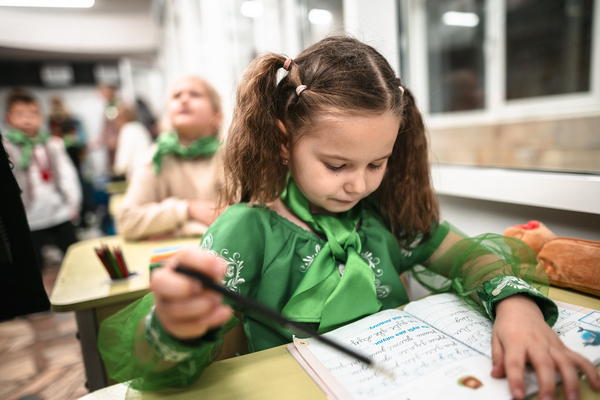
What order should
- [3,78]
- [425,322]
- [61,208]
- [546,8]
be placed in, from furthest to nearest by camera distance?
1. [3,78]
2. [61,208]
3. [546,8]
4. [425,322]

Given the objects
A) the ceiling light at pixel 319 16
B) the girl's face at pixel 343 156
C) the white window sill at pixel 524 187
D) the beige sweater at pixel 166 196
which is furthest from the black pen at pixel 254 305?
the ceiling light at pixel 319 16

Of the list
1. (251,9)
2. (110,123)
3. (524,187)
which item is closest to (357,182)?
(524,187)

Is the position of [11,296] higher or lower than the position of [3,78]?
lower

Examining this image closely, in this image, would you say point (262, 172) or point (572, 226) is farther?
point (572, 226)

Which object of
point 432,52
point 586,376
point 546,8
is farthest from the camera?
point 432,52

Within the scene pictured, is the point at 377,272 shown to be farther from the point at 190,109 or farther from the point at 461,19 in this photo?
the point at 461,19

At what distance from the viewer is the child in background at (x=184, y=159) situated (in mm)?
1626

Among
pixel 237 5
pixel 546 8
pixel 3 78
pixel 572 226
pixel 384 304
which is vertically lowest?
pixel 384 304

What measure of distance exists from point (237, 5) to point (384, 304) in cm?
267

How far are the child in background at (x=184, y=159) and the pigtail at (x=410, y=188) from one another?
0.92 m

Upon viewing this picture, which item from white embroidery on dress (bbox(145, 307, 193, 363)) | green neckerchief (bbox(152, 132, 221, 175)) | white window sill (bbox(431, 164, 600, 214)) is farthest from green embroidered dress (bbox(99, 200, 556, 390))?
green neckerchief (bbox(152, 132, 221, 175))

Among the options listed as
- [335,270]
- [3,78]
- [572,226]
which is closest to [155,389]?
[335,270]

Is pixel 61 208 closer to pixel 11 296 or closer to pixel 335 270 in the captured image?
Answer: pixel 11 296

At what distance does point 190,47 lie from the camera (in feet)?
12.7
